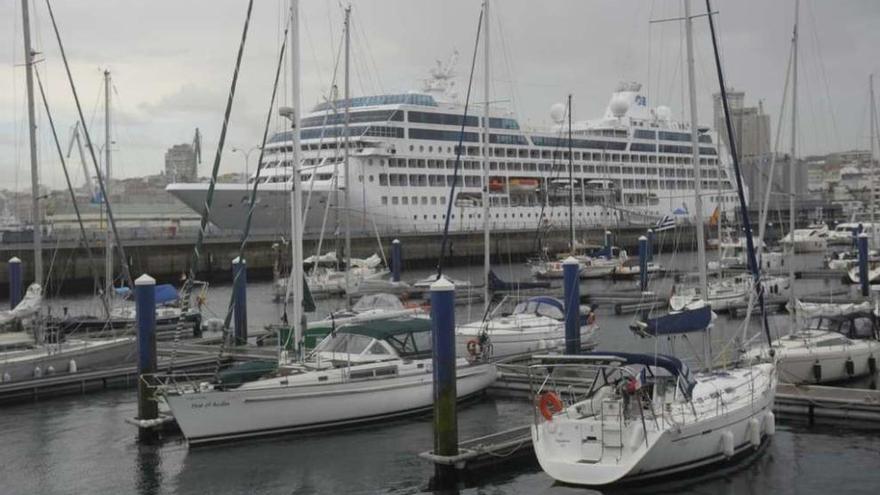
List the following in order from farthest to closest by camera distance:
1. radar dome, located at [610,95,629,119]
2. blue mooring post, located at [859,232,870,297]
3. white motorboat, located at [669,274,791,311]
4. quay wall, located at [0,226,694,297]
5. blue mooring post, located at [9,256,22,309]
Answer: radar dome, located at [610,95,629,119] < quay wall, located at [0,226,694,297] < blue mooring post, located at [859,232,870,297] < white motorboat, located at [669,274,791,311] < blue mooring post, located at [9,256,22,309]

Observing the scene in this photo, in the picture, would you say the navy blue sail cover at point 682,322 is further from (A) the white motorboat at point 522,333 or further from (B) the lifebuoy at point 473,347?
(A) the white motorboat at point 522,333

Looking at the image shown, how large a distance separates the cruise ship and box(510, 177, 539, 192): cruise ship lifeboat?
107 millimetres

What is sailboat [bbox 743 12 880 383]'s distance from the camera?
76.5 ft

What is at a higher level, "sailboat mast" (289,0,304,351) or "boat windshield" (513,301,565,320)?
"sailboat mast" (289,0,304,351)

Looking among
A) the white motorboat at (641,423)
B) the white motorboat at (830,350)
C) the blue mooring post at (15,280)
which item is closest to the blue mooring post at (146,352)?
the white motorboat at (641,423)

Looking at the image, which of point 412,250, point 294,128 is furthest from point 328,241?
point 294,128

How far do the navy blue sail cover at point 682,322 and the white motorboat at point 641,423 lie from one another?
1.77 m

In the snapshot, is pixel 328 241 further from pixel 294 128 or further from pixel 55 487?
pixel 55 487

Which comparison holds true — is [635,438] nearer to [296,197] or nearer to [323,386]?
[323,386]

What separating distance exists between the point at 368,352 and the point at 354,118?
196 feet

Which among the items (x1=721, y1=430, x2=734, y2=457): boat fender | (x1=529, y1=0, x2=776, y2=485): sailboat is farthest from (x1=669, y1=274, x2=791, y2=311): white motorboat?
(x1=721, y1=430, x2=734, y2=457): boat fender

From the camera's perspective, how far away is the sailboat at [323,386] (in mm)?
18750

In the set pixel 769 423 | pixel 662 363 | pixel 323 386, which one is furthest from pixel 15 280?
pixel 769 423

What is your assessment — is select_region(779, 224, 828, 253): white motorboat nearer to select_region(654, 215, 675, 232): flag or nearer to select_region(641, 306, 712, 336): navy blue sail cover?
select_region(654, 215, 675, 232): flag
